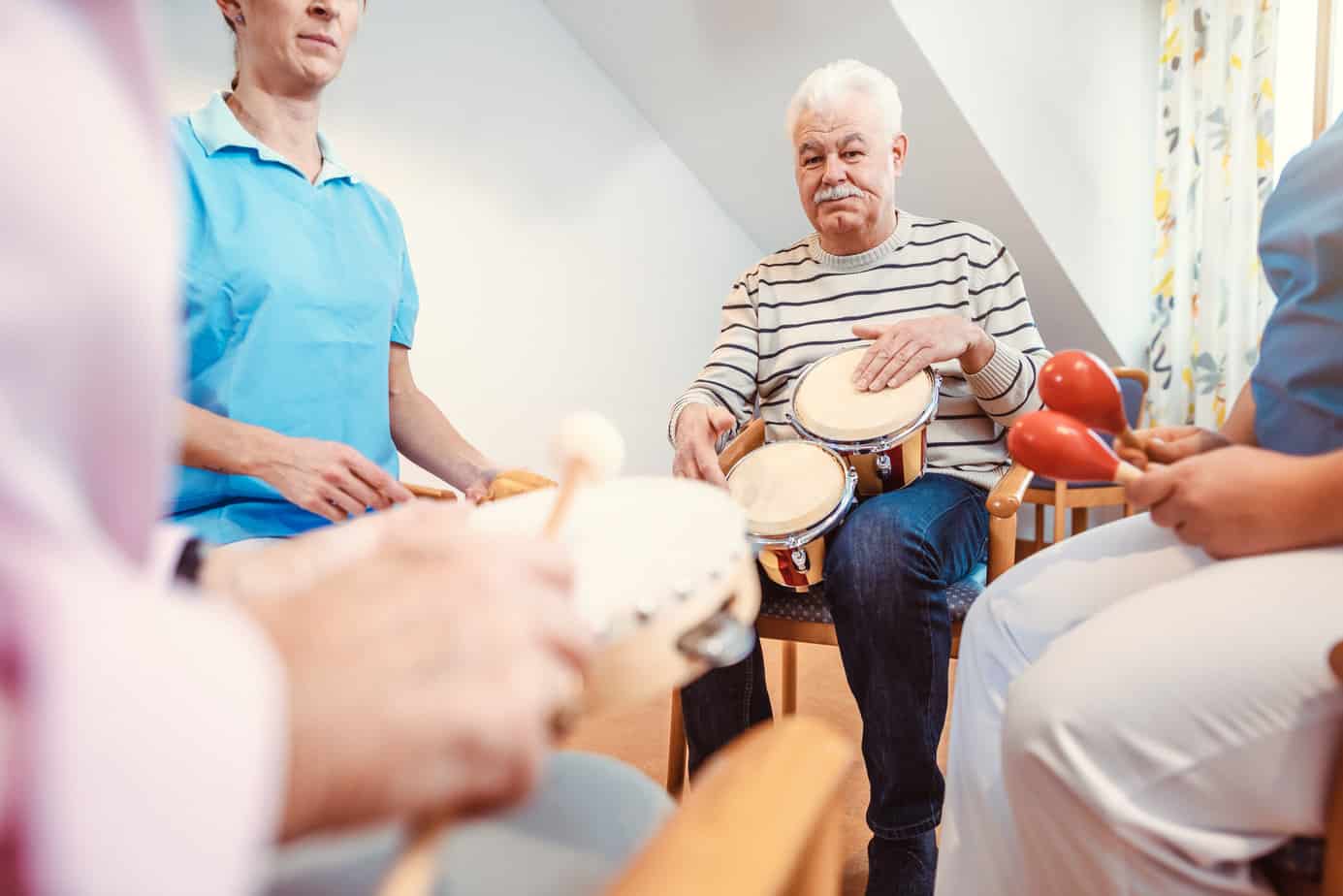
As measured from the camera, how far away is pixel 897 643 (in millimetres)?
1417

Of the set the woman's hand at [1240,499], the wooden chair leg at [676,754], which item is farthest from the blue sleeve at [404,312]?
the woman's hand at [1240,499]

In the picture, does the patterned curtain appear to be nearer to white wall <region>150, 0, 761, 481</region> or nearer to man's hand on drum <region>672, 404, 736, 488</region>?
white wall <region>150, 0, 761, 481</region>

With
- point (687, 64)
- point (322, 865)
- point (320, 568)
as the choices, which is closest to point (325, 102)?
point (687, 64)

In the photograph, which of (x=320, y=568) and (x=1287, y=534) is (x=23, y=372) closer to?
(x=320, y=568)

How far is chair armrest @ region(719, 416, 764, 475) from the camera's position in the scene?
1685 mm

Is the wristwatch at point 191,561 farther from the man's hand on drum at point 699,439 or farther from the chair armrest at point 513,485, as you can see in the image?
the man's hand on drum at point 699,439

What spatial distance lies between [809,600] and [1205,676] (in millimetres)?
860

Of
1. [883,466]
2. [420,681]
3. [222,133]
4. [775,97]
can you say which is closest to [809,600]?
[883,466]

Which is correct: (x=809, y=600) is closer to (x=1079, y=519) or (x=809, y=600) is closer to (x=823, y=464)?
(x=823, y=464)

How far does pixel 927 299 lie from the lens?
69.6 inches

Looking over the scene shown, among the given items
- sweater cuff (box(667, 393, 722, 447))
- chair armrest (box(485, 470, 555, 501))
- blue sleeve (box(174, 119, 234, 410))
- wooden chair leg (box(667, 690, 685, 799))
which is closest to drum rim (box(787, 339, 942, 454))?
sweater cuff (box(667, 393, 722, 447))

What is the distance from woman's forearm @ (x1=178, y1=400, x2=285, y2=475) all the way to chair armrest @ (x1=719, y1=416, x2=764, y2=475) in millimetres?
769

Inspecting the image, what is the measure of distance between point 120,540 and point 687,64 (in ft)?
9.81

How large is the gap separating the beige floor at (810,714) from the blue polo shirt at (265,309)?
2.86 feet
